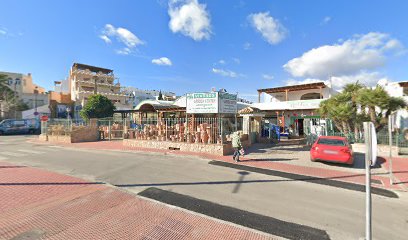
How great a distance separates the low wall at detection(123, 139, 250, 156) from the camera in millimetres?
11552

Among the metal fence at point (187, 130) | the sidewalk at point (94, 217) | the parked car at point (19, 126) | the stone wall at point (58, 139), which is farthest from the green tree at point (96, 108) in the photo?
the sidewalk at point (94, 217)

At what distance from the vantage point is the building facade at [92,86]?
47.2 m

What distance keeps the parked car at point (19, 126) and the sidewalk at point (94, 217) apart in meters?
29.4

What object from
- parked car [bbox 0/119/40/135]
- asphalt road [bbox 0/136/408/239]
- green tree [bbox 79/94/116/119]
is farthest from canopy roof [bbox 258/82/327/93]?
parked car [bbox 0/119/40/135]

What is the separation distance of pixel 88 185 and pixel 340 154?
9639 mm

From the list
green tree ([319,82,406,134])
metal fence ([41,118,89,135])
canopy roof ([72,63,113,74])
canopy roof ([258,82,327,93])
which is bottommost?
metal fence ([41,118,89,135])

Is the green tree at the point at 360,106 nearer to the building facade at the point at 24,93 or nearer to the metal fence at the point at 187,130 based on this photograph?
the metal fence at the point at 187,130

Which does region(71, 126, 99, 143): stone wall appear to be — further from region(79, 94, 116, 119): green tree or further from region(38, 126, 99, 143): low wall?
region(79, 94, 116, 119): green tree

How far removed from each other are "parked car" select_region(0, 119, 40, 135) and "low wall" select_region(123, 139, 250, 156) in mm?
23803

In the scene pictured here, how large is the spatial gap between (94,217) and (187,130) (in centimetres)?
896

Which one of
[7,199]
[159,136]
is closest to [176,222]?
[7,199]

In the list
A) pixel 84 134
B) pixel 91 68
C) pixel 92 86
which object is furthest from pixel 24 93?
pixel 84 134

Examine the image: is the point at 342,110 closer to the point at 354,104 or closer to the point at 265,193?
the point at 354,104

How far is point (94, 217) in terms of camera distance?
13.9ft
